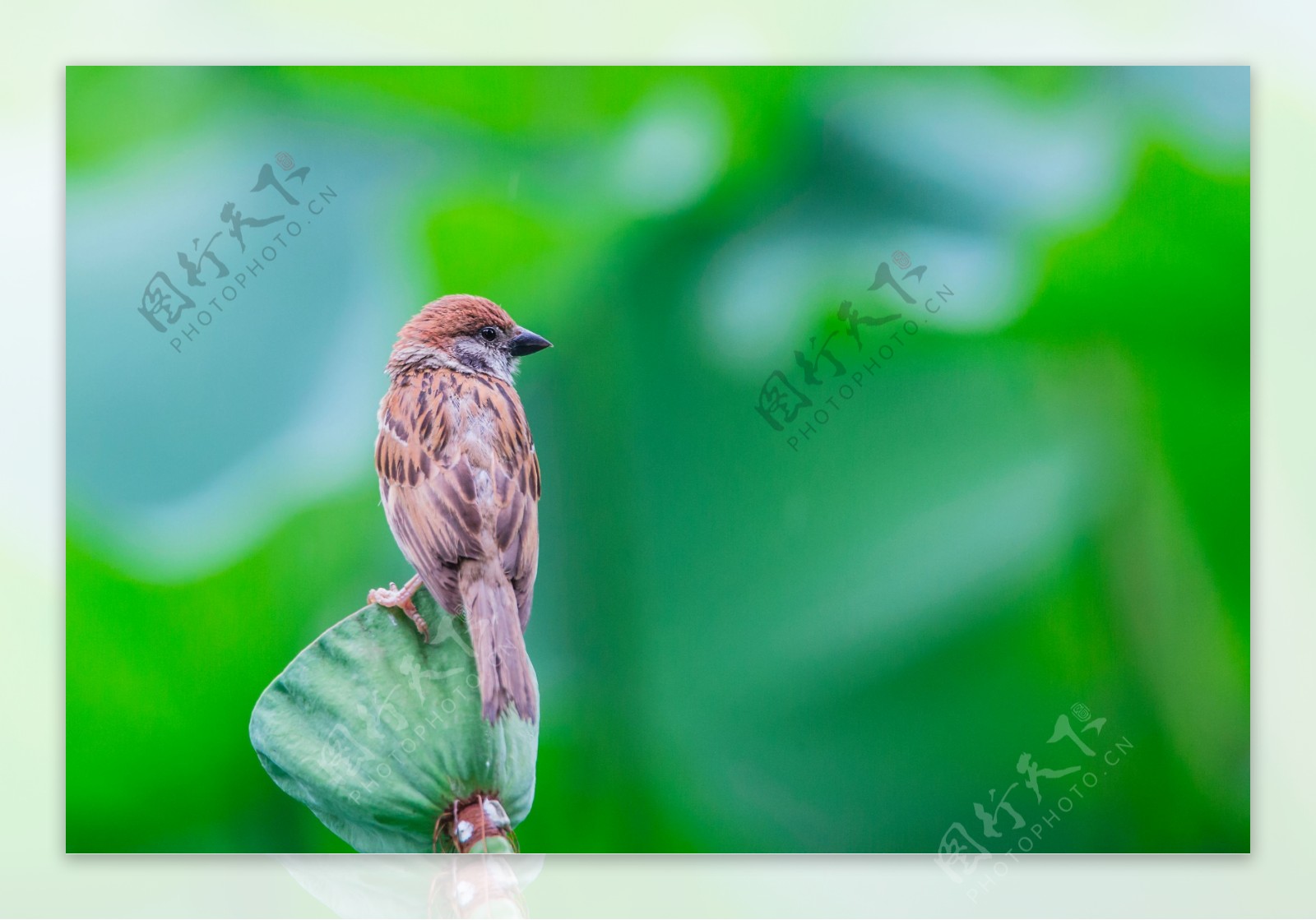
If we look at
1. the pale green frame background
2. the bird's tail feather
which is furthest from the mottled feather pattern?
the pale green frame background

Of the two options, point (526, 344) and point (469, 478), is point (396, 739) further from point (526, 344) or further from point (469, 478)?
point (526, 344)

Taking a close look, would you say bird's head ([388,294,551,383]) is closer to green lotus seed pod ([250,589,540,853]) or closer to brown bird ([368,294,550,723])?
brown bird ([368,294,550,723])

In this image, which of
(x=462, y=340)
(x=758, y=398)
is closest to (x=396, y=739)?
(x=462, y=340)

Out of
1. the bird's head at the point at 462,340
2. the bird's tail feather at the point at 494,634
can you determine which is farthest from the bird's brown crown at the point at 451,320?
the bird's tail feather at the point at 494,634

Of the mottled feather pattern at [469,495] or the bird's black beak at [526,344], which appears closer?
the mottled feather pattern at [469,495]

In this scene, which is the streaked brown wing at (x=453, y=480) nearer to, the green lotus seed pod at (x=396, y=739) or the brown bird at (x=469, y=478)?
the brown bird at (x=469, y=478)

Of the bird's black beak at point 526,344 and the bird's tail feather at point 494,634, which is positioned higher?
the bird's black beak at point 526,344

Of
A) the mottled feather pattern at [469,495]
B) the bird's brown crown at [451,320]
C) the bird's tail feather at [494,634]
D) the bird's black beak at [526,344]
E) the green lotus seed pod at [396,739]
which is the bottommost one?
the green lotus seed pod at [396,739]

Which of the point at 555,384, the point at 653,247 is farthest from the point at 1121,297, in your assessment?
the point at 555,384

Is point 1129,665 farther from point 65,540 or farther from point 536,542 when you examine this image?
point 65,540
